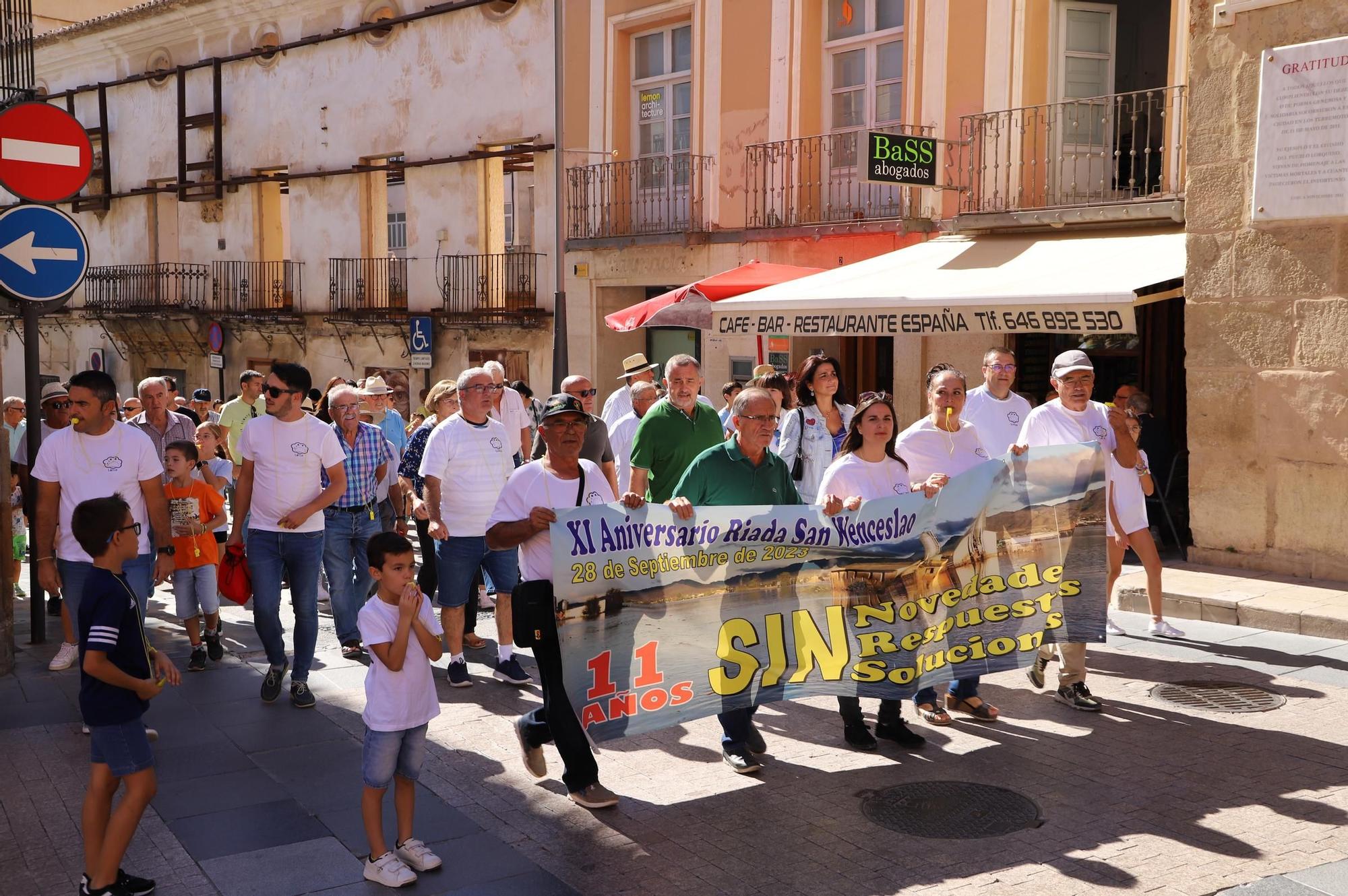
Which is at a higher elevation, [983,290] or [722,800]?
[983,290]

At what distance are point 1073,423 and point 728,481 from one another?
90.5 inches

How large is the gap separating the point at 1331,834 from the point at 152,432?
7.54m

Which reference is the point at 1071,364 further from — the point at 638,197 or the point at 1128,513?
the point at 638,197

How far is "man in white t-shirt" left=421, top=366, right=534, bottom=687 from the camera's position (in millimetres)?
7770

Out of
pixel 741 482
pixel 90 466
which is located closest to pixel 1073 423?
pixel 741 482

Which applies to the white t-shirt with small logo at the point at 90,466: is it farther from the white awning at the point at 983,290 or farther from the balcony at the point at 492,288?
the balcony at the point at 492,288

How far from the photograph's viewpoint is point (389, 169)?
24.0m

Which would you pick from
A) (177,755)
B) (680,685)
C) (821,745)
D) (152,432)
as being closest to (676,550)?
(680,685)

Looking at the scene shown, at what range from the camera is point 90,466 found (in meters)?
6.91

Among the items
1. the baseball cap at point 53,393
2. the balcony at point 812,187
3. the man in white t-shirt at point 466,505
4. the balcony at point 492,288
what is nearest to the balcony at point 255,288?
the balcony at point 492,288

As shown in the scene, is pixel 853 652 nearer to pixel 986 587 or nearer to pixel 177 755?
pixel 986 587

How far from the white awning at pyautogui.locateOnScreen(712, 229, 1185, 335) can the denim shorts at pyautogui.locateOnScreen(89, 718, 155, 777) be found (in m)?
8.06

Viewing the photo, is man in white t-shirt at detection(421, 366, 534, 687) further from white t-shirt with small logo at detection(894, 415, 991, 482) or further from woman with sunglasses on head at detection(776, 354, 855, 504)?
white t-shirt with small logo at detection(894, 415, 991, 482)

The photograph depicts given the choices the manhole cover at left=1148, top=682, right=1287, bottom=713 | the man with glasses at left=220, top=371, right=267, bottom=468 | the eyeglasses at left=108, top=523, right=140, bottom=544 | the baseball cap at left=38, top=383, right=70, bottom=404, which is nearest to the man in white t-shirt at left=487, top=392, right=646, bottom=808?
the eyeglasses at left=108, top=523, right=140, bottom=544
